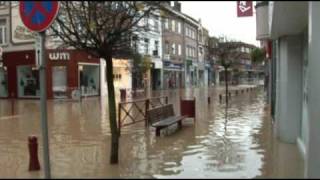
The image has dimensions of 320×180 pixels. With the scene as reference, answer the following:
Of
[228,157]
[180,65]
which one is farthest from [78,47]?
[180,65]

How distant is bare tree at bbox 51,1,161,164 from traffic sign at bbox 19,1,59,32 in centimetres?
241

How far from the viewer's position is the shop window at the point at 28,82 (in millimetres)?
46625

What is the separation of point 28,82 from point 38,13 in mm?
40218

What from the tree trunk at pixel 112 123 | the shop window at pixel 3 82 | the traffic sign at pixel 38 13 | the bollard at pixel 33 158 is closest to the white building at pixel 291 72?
the tree trunk at pixel 112 123

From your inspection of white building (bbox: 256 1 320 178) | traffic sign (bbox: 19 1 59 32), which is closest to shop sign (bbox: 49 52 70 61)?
white building (bbox: 256 1 320 178)

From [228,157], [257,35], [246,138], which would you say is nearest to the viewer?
[228,157]

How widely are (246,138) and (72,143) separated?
4.52 metres

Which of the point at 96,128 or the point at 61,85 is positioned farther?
the point at 61,85

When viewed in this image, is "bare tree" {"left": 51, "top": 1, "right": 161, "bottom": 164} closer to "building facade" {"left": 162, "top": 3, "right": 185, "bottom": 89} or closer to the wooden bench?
the wooden bench

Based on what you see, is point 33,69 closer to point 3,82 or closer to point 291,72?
point 3,82

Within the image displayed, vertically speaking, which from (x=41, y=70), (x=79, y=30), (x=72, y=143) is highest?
(x=79, y=30)

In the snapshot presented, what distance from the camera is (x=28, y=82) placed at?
47031 millimetres

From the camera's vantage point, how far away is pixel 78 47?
38.7 ft

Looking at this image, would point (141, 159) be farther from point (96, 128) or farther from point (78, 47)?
point (96, 128)
